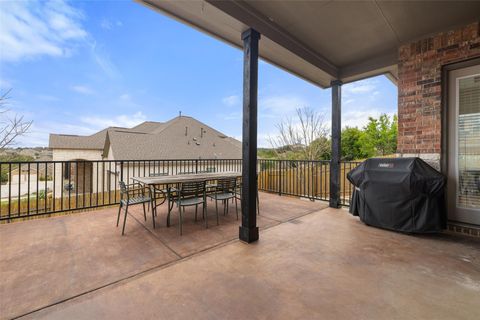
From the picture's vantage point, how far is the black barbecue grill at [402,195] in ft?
8.76

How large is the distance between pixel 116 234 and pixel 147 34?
32.2 ft

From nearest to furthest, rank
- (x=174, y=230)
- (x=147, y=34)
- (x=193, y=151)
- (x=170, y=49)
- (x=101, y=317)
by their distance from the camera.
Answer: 1. (x=101, y=317)
2. (x=174, y=230)
3. (x=147, y=34)
4. (x=170, y=49)
5. (x=193, y=151)

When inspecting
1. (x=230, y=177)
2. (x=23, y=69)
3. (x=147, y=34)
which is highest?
(x=147, y=34)

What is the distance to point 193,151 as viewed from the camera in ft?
48.5

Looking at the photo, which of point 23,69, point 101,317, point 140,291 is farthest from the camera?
point 23,69

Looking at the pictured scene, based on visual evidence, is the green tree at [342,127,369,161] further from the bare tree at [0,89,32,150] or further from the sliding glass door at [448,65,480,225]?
the bare tree at [0,89,32,150]

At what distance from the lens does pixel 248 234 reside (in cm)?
256

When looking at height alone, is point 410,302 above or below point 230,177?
below

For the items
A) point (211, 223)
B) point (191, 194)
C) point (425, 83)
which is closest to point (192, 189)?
point (191, 194)

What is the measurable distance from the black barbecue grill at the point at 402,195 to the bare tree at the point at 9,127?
9.97 metres

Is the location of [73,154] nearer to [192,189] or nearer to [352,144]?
[192,189]

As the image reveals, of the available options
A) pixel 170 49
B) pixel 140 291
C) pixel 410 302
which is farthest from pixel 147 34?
pixel 410 302

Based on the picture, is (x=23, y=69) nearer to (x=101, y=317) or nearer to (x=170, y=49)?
(x=170, y=49)

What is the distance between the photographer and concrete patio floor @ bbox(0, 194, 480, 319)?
4.70ft
